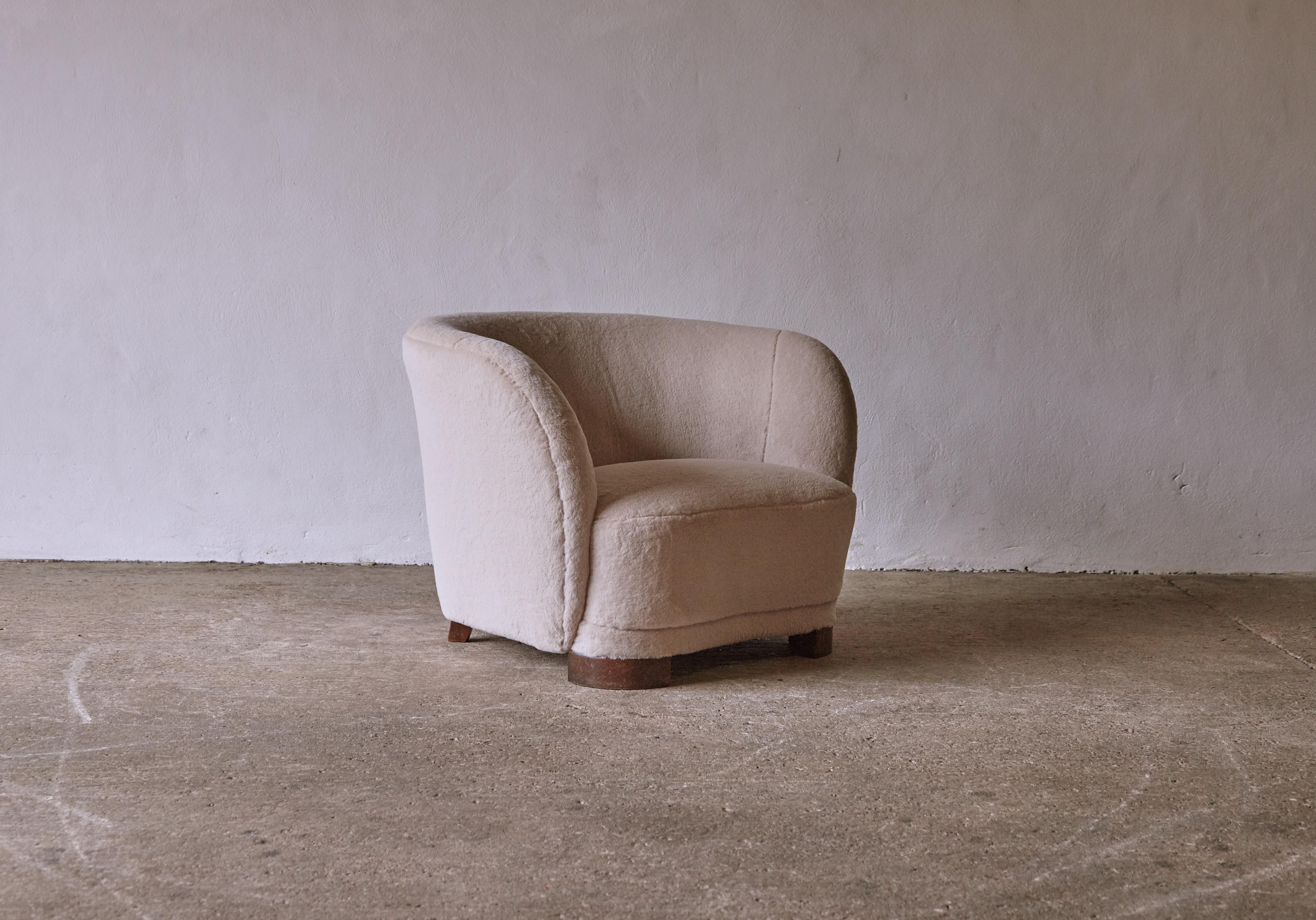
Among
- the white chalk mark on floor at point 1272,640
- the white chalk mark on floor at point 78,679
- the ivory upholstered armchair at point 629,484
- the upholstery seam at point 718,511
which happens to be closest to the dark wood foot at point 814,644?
the ivory upholstered armchair at point 629,484

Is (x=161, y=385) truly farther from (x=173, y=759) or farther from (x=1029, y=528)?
(x=1029, y=528)

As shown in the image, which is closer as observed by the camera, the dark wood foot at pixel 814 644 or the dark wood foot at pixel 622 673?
the dark wood foot at pixel 622 673

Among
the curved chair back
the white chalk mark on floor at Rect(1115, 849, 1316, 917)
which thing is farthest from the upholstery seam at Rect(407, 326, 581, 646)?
the white chalk mark on floor at Rect(1115, 849, 1316, 917)

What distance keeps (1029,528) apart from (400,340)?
201cm

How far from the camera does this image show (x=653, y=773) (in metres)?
1.68

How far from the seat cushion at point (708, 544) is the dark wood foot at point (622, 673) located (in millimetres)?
21

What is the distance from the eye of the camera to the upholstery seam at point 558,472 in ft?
6.83

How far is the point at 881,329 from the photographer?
11.1 feet

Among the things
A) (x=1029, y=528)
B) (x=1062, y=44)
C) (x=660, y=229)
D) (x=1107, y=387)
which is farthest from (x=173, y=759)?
(x=1062, y=44)

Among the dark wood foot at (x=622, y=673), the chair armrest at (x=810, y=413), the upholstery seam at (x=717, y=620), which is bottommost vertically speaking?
the dark wood foot at (x=622, y=673)

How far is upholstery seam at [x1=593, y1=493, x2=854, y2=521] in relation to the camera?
209 cm

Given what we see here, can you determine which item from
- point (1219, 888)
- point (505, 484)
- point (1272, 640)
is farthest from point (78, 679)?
point (1272, 640)

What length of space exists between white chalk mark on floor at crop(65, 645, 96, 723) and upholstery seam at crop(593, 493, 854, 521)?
3.09 feet

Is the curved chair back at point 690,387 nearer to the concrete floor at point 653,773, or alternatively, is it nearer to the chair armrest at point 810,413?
the chair armrest at point 810,413
